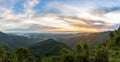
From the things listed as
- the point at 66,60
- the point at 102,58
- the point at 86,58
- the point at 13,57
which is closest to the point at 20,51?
the point at 13,57

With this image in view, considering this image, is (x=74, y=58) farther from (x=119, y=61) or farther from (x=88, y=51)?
(x=119, y=61)

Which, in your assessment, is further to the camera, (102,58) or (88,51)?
(88,51)

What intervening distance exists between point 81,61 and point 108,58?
15.7 m

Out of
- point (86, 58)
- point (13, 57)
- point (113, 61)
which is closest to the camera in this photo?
point (113, 61)

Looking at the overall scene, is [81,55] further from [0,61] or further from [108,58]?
[0,61]

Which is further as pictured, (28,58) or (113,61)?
(28,58)

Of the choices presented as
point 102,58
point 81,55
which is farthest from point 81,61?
point 102,58

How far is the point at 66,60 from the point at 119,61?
26.7 meters

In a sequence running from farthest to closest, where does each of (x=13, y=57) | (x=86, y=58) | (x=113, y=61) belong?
1. (x=13, y=57)
2. (x=86, y=58)
3. (x=113, y=61)

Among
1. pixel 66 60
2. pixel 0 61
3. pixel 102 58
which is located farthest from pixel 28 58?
pixel 102 58

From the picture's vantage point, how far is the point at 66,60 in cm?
11131

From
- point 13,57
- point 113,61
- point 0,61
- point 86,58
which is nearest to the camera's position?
point 113,61

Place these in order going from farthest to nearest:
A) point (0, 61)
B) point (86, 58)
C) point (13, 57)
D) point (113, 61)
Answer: point (13, 57)
point (0, 61)
point (86, 58)
point (113, 61)

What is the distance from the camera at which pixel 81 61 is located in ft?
351
